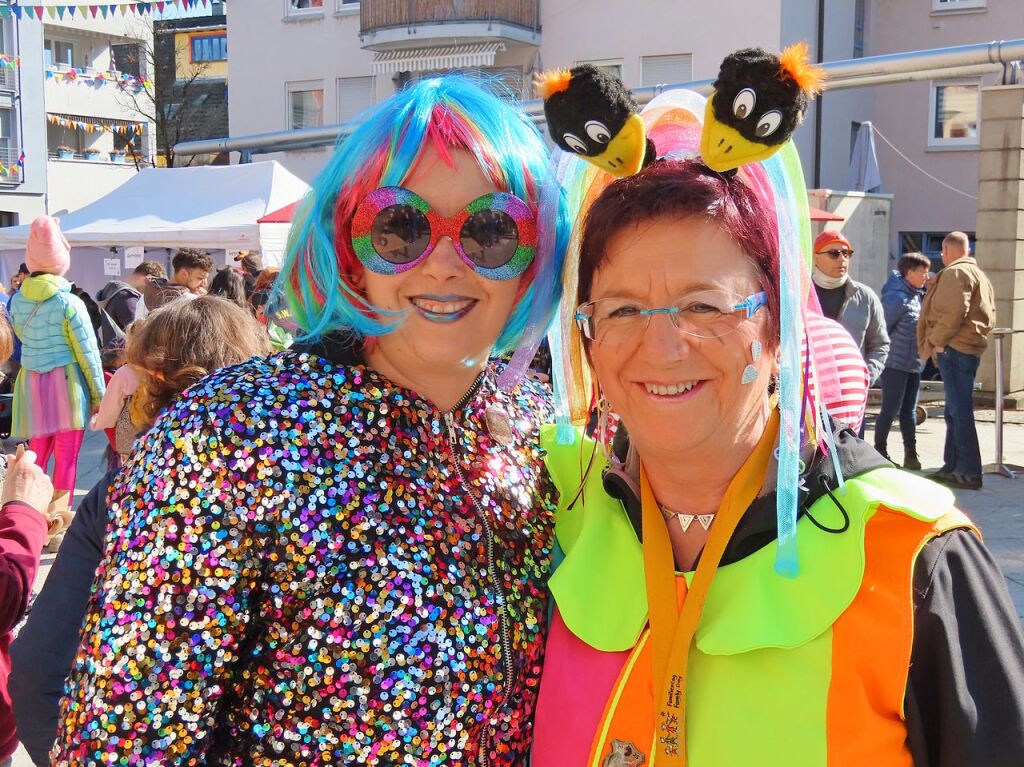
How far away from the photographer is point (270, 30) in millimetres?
23844

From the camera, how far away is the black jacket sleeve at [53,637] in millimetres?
2221

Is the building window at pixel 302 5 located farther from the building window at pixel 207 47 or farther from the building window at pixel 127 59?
the building window at pixel 127 59

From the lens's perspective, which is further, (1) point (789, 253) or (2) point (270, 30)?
(2) point (270, 30)

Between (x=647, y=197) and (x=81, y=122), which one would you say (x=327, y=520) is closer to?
(x=647, y=197)

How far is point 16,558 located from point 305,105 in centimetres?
2296

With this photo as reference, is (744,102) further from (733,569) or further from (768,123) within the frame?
(733,569)

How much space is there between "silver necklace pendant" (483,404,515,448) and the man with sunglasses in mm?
5819

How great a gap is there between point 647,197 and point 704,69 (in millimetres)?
19140

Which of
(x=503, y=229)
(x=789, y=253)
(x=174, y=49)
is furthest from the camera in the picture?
(x=174, y=49)

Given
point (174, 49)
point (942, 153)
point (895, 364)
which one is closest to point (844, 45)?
point (942, 153)

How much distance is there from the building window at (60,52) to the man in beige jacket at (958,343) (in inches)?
1587

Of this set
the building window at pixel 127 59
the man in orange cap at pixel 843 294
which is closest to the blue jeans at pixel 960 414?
the man in orange cap at pixel 843 294

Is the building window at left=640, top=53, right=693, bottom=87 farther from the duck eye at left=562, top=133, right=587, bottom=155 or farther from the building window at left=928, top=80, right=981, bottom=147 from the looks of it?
the duck eye at left=562, top=133, right=587, bottom=155

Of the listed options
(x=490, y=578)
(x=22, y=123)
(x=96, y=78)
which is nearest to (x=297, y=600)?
(x=490, y=578)
